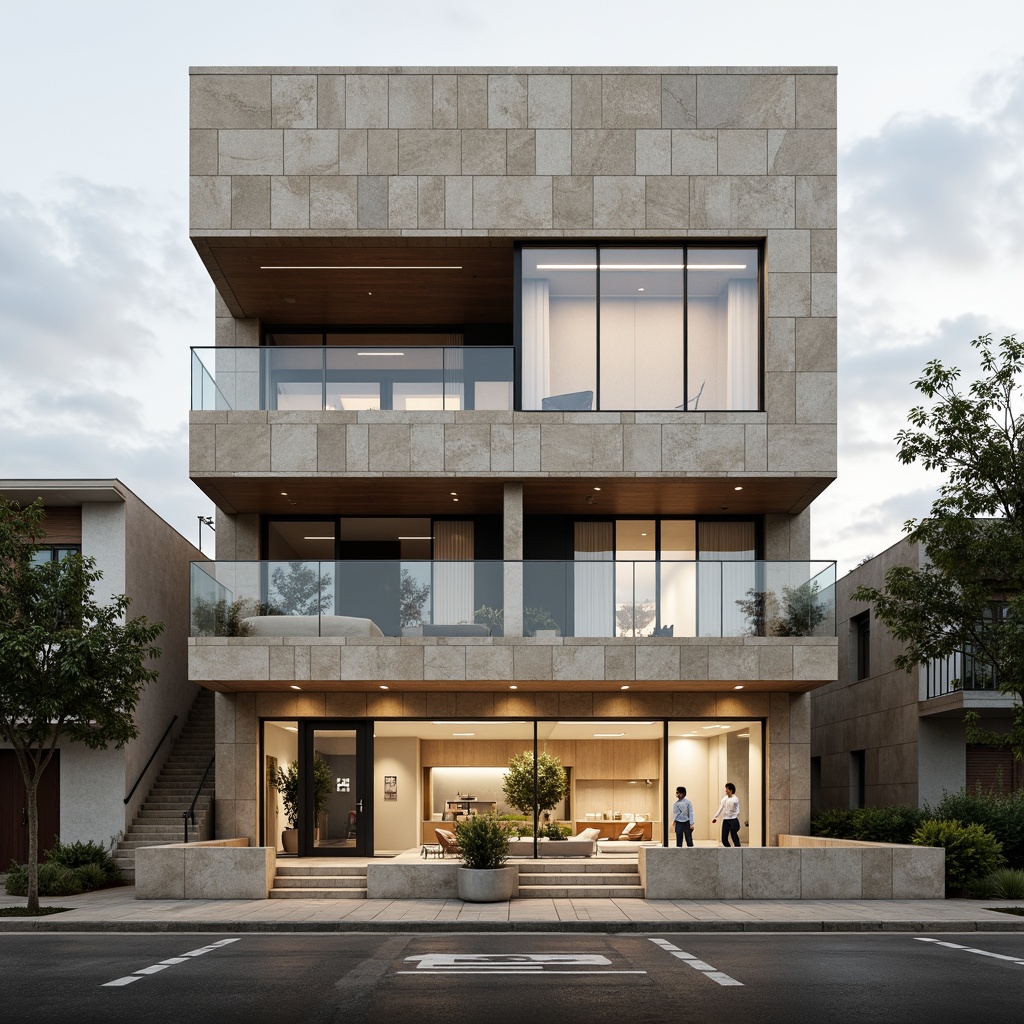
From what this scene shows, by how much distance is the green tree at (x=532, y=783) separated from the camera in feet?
81.4

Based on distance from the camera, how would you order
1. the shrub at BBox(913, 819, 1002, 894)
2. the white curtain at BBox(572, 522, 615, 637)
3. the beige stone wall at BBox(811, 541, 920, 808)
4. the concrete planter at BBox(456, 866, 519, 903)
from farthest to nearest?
the beige stone wall at BBox(811, 541, 920, 808) < the white curtain at BBox(572, 522, 615, 637) < the shrub at BBox(913, 819, 1002, 894) < the concrete planter at BBox(456, 866, 519, 903)

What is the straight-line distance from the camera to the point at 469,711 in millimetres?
25078

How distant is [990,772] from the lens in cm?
2955

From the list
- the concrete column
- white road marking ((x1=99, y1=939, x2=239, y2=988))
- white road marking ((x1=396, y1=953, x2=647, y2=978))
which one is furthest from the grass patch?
the concrete column

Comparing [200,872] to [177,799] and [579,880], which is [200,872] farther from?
[579,880]

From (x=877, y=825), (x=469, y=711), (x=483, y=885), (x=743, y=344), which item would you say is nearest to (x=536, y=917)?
(x=483, y=885)

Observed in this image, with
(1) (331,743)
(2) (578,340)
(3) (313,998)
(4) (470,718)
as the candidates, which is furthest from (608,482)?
(3) (313,998)

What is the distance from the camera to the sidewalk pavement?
683 inches

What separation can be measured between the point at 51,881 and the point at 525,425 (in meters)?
12.0

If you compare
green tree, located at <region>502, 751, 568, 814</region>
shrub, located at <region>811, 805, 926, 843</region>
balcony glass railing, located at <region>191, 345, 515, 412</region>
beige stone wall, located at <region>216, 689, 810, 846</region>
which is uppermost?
balcony glass railing, located at <region>191, 345, 515, 412</region>

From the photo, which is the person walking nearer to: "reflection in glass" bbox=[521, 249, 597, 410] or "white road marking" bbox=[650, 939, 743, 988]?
"white road marking" bbox=[650, 939, 743, 988]

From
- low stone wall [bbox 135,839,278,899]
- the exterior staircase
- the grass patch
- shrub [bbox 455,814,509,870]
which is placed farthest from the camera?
the exterior staircase

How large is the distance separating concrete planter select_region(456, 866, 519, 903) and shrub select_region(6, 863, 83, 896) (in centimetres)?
721

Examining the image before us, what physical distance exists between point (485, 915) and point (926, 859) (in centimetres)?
766
